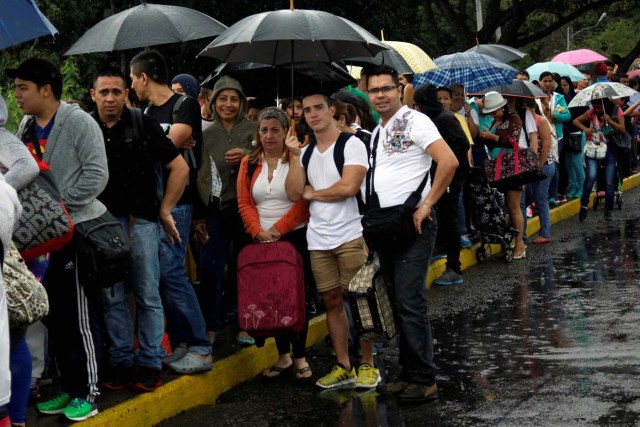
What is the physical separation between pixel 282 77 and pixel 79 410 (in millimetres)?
4565

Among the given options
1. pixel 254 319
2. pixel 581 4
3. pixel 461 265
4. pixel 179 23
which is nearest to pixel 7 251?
pixel 254 319

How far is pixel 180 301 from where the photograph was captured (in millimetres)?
8281

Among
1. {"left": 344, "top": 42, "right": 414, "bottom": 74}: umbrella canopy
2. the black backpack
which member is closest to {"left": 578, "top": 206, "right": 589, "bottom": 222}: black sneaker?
{"left": 344, "top": 42, "right": 414, "bottom": 74}: umbrella canopy

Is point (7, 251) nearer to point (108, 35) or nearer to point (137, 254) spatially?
point (137, 254)

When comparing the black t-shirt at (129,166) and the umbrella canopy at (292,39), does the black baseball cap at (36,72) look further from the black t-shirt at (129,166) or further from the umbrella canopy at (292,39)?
the umbrella canopy at (292,39)

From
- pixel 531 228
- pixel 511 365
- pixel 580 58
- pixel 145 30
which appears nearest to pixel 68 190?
pixel 145 30

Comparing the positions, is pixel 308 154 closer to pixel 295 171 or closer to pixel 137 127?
pixel 295 171

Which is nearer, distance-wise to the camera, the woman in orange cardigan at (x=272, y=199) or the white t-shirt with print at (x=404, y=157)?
the white t-shirt with print at (x=404, y=157)

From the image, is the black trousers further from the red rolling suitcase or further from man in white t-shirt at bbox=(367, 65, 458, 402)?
man in white t-shirt at bbox=(367, 65, 458, 402)

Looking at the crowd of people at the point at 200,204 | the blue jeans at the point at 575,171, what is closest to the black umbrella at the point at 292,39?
the crowd of people at the point at 200,204

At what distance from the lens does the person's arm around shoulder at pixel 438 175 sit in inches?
299

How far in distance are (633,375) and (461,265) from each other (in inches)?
222

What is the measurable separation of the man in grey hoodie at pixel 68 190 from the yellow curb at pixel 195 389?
20 cm

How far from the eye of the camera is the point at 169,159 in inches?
312
